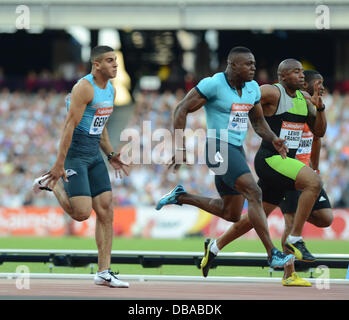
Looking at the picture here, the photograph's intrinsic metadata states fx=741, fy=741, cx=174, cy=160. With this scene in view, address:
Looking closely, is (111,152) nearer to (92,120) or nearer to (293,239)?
(92,120)

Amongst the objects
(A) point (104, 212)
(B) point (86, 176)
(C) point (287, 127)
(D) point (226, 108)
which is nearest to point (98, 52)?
(B) point (86, 176)

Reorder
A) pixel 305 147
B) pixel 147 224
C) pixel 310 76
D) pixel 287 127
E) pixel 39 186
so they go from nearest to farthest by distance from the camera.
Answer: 1. pixel 39 186
2. pixel 287 127
3. pixel 305 147
4. pixel 310 76
5. pixel 147 224

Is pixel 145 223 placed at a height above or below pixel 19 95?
below

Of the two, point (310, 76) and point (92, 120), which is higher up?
point (310, 76)

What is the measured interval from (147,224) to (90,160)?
1532 cm

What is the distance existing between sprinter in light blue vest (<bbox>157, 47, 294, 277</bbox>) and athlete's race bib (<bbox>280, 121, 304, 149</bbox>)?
19.8 inches

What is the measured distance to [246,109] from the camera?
9.50 m

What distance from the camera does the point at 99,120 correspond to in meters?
9.47

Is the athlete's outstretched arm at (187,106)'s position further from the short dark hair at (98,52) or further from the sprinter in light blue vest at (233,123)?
the short dark hair at (98,52)

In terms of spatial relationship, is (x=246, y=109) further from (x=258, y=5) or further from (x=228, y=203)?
(x=258, y=5)

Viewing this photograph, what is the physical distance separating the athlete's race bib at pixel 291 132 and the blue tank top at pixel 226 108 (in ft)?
2.44
